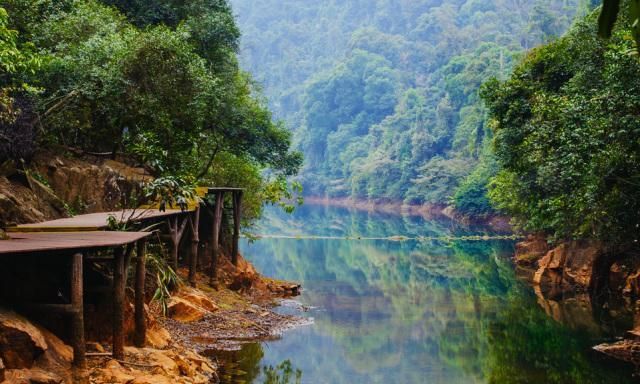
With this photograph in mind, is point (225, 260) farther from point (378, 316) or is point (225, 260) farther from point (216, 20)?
point (216, 20)

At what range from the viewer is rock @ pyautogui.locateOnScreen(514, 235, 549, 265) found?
29328 mm

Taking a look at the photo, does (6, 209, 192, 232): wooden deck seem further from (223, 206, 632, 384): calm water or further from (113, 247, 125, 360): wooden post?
(223, 206, 632, 384): calm water

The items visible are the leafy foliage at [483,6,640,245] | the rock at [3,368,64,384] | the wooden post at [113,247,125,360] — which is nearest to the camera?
the rock at [3,368,64,384]

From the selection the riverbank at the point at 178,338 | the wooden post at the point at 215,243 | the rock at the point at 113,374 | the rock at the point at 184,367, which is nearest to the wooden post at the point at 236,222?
the riverbank at the point at 178,338

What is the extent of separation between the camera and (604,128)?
1397 cm

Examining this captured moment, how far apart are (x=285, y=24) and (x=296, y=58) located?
1434 centimetres

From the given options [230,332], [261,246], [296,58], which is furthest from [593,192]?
[296,58]

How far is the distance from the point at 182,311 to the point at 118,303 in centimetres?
485

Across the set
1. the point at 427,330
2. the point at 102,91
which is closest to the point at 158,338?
the point at 102,91

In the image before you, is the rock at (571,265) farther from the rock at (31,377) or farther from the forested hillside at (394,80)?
the forested hillside at (394,80)

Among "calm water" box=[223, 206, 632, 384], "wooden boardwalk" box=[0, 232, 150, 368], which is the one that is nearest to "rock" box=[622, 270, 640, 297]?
"calm water" box=[223, 206, 632, 384]

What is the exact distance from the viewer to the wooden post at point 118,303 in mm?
8938

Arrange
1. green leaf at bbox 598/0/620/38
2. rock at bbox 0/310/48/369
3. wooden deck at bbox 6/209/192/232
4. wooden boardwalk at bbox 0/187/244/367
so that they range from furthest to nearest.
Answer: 1. wooden deck at bbox 6/209/192/232
2. wooden boardwalk at bbox 0/187/244/367
3. rock at bbox 0/310/48/369
4. green leaf at bbox 598/0/620/38

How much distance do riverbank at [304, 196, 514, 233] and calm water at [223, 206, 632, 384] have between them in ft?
58.2
